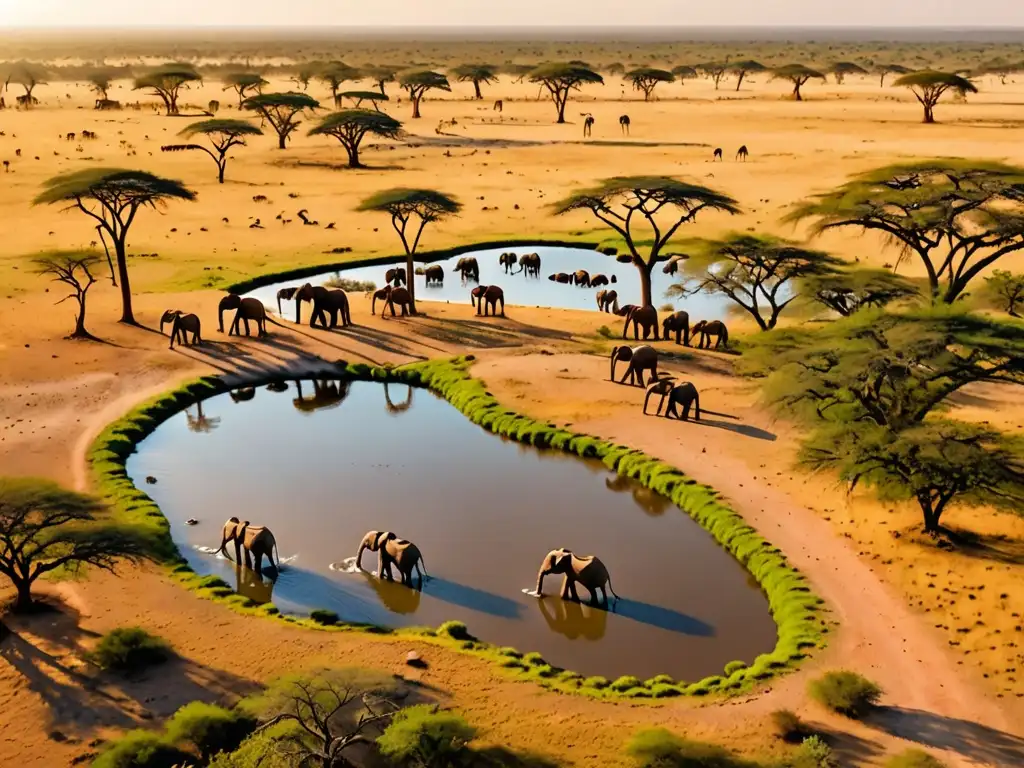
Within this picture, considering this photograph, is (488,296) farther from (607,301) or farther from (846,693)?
(846,693)

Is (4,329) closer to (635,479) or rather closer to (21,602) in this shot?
(21,602)

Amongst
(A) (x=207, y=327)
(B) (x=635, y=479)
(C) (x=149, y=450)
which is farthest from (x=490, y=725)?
(A) (x=207, y=327)

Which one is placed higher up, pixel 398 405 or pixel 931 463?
pixel 931 463

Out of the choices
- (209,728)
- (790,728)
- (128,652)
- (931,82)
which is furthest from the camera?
(931,82)

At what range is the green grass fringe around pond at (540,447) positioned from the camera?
60.3 feet

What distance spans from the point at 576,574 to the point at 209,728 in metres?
8.17

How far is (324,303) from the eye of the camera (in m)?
39.3

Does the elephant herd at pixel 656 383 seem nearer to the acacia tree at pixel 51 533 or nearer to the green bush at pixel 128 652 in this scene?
the acacia tree at pixel 51 533

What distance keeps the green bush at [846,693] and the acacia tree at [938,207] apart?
66.2 feet

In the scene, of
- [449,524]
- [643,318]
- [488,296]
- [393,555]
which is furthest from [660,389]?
[488,296]

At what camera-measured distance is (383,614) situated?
21.0 meters

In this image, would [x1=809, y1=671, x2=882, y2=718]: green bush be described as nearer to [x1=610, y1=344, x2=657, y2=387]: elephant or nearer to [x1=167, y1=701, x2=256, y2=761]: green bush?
[x1=167, y1=701, x2=256, y2=761]: green bush

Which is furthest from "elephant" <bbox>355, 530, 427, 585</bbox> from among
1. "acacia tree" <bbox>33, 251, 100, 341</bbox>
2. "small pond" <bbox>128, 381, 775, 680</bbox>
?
"acacia tree" <bbox>33, 251, 100, 341</bbox>

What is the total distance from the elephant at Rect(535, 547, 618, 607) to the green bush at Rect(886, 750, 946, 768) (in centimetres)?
695
